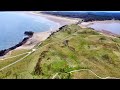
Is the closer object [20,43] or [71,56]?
Answer: [20,43]

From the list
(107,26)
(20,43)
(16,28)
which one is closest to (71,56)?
(107,26)

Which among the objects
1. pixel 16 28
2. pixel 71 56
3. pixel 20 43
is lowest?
pixel 71 56

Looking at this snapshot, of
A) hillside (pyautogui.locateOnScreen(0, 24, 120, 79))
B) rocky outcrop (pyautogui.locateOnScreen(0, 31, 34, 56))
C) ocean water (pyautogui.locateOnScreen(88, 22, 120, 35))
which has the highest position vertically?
ocean water (pyautogui.locateOnScreen(88, 22, 120, 35))

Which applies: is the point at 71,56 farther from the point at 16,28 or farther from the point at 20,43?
the point at 16,28

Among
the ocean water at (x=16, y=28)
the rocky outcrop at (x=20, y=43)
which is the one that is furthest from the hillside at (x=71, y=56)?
the ocean water at (x=16, y=28)

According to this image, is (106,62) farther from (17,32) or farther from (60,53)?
(17,32)

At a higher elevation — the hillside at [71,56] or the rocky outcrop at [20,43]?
the rocky outcrop at [20,43]

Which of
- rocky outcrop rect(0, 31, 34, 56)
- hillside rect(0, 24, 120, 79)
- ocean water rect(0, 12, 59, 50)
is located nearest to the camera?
ocean water rect(0, 12, 59, 50)

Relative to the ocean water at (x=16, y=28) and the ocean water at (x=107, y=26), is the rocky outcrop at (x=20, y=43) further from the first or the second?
the ocean water at (x=107, y=26)

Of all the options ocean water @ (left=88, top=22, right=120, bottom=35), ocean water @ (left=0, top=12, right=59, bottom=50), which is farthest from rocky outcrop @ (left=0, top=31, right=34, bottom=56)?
ocean water @ (left=88, top=22, right=120, bottom=35)

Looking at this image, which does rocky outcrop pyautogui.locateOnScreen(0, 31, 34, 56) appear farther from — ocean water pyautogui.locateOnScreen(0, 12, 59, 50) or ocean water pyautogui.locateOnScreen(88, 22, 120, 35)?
ocean water pyautogui.locateOnScreen(88, 22, 120, 35)

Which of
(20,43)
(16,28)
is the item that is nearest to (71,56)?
(20,43)

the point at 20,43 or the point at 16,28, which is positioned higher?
the point at 16,28
